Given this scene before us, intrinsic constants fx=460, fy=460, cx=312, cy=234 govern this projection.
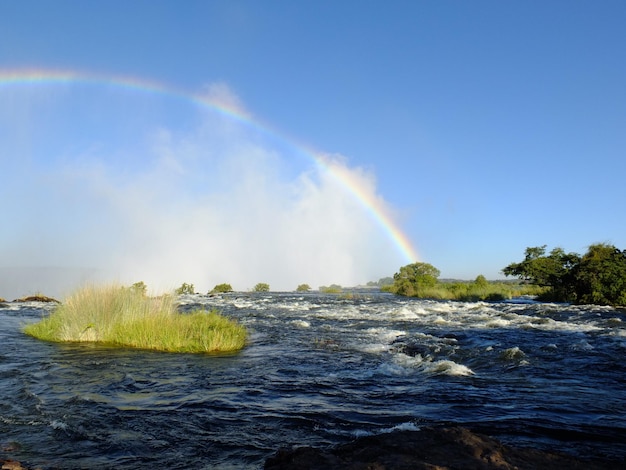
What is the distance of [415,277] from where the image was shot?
77.3 meters

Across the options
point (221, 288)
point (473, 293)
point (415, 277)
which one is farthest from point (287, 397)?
point (221, 288)

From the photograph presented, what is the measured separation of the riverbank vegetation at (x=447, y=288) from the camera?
2062 inches

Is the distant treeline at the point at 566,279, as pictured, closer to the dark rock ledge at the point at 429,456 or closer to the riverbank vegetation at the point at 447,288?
the riverbank vegetation at the point at 447,288

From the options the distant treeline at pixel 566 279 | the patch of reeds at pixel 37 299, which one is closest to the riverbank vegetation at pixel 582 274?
the distant treeline at pixel 566 279

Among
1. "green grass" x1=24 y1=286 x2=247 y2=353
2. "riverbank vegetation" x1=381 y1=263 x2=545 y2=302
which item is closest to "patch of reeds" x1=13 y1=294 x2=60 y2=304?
"green grass" x1=24 y1=286 x2=247 y2=353

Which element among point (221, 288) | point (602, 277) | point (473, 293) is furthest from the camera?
point (221, 288)

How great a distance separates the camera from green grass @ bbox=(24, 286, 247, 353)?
15.4 meters

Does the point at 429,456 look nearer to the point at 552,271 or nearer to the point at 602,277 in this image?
the point at 602,277

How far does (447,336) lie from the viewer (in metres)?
18.5

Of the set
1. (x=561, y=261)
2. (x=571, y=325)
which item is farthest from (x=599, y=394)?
(x=561, y=261)

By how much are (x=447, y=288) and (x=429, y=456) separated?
193 feet

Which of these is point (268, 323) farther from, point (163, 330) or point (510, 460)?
point (510, 460)

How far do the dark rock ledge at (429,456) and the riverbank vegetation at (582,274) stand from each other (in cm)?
3655

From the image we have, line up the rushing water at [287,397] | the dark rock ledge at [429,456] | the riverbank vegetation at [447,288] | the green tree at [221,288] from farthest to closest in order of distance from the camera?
the green tree at [221,288]
the riverbank vegetation at [447,288]
the rushing water at [287,397]
the dark rock ledge at [429,456]
